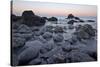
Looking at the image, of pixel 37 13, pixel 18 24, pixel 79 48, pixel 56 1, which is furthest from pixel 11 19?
pixel 79 48

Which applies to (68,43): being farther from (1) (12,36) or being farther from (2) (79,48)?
(1) (12,36)

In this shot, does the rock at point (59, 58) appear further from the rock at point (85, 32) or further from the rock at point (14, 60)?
the rock at point (14, 60)

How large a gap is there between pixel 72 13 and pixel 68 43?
1.33 feet

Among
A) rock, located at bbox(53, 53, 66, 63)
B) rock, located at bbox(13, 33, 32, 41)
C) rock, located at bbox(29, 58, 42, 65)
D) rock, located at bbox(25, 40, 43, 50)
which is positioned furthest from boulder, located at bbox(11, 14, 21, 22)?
rock, located at bbox(53, 53, 66, 63)

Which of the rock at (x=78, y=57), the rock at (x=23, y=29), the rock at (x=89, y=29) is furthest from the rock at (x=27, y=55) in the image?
the rock at (x=89, y=29)

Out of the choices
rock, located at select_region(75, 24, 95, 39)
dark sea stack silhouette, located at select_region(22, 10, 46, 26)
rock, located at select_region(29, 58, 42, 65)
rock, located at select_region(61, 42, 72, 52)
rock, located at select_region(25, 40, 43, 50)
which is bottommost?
rock, located at select_region(29, 58, 42, 65)

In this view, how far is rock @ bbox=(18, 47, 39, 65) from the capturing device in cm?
211

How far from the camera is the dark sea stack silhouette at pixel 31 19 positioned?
214cm

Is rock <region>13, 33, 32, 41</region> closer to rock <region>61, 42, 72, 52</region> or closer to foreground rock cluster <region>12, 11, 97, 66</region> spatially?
foreground rock cluster <region>12, 11, 97, 66</region>

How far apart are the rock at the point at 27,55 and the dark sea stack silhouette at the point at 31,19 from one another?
0.31m

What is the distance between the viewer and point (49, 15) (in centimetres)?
224

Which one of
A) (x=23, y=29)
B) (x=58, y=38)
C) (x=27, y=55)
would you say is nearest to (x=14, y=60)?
(x=27, y=55)

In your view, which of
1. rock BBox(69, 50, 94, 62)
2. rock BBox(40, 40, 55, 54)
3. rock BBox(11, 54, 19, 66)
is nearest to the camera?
rock BBox(11, 54, 19, 66)

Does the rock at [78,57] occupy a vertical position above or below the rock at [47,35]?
below
